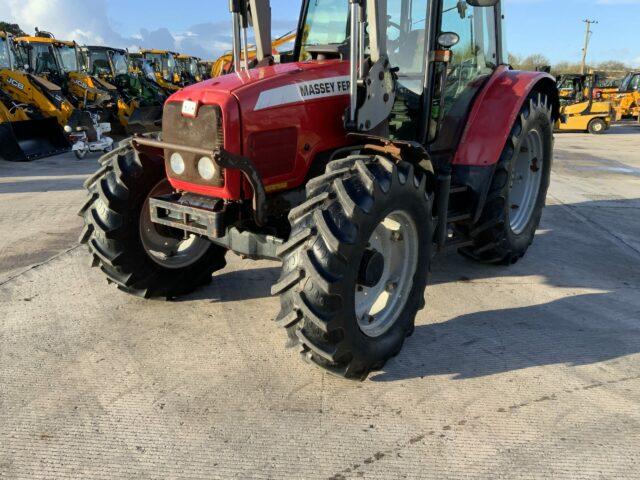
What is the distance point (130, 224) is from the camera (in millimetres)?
3615

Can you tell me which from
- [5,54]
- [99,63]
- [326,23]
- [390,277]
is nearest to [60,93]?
[5,54]

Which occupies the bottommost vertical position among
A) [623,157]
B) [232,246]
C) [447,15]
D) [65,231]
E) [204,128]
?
[623,157]

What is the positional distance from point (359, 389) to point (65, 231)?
13.4 feet

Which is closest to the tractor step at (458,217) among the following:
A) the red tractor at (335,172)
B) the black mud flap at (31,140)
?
the red tractor at (335,172)

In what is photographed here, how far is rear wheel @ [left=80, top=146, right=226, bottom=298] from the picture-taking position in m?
3.53

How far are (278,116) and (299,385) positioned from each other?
4.93 ft

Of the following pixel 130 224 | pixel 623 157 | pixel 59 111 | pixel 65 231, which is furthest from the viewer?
pixel 623 157

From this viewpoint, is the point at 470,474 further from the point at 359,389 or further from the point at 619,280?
the point at 619,280

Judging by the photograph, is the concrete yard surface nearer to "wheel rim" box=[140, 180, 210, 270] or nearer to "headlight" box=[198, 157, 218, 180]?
"wheel rim" box=[140, 180, 210, 270]

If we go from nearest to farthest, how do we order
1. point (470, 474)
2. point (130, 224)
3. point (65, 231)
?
point (470, 474), point (130, 224), point (65, 231)

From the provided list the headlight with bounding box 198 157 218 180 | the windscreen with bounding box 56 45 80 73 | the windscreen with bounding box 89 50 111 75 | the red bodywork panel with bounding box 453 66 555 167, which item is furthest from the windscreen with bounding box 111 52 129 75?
the headlight with bounding box 198 157 218 180

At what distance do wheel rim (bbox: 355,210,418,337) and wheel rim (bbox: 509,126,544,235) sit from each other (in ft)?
7.32

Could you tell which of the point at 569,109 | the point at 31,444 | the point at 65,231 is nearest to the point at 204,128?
the point at 31,444

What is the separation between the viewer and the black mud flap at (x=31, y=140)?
10.3m
